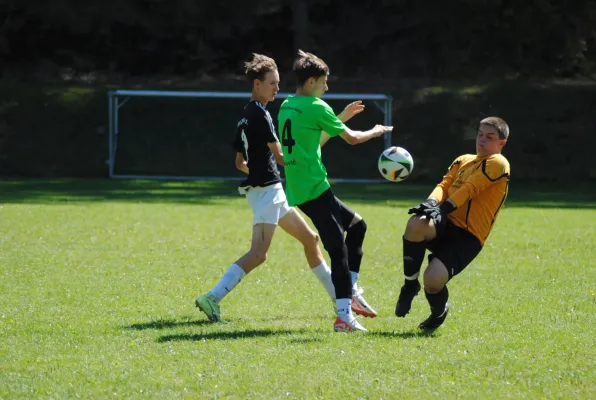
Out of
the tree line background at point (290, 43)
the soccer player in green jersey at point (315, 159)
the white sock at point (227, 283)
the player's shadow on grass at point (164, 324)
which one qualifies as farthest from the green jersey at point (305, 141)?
the tree line background at point (290, 43)

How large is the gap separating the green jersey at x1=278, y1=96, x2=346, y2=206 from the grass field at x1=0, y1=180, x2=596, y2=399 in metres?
1.00

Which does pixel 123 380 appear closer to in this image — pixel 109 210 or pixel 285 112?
pixel 285 112

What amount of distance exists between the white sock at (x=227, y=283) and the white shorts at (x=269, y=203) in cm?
40

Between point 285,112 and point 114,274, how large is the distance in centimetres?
340

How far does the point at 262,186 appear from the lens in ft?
24.8

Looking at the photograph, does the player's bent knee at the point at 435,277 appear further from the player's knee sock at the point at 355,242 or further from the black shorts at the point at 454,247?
the player's knee sock at the point at 355,242

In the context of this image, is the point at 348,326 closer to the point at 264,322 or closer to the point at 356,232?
the point at 264,322

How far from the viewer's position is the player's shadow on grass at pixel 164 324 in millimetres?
7281

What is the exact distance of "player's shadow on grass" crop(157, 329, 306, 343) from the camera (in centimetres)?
680

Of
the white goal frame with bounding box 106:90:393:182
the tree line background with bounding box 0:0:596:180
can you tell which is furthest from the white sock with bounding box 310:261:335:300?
the tree line background with bounding box 0:0:596:180

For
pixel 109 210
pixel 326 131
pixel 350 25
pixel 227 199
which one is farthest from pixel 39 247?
pixel 350 25

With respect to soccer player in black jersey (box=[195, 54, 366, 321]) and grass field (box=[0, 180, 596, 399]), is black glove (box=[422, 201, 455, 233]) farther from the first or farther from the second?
soccer player in black jersey (box=[195, 54, 366, 321])

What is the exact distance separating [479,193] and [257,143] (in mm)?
1670

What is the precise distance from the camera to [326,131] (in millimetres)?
7180
